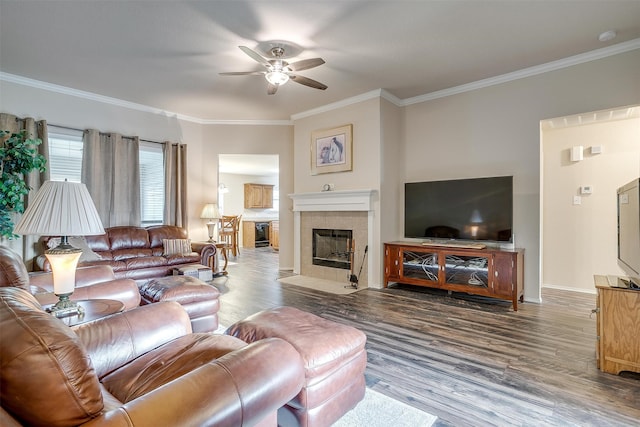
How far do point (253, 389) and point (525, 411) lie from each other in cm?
166

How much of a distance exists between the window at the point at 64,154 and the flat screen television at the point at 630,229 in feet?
20.6

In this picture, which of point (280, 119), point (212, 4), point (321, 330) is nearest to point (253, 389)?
point (321, 330)

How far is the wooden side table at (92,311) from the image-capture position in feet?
5.79


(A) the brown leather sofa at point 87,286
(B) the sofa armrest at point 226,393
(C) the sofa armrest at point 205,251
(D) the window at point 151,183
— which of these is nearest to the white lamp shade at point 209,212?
(D) the window at point 151,183

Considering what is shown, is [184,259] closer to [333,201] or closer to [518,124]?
[333,201]

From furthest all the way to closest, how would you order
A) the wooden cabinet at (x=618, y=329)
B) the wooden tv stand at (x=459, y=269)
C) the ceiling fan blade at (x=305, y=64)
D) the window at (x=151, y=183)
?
the window at (x=151, y=183) → the wooden tv stand at (x=459, y=269) → the ceiling fan blade at (x=305, y=64) → the wooden cabinet at (x=618, y=329)

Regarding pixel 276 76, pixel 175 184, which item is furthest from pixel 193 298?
pixel 175 184

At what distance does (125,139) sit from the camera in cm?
507

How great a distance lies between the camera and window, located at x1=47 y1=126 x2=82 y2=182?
4.48 m

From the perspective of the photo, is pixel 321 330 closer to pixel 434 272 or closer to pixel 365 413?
pixel 365 413

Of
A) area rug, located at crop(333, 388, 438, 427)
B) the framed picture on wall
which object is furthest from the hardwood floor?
the framed picture on wall

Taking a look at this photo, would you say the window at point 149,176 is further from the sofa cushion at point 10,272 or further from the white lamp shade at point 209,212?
the sofa cushion at point 10,272

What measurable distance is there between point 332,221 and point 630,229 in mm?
3512

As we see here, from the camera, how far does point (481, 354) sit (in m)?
2.50
